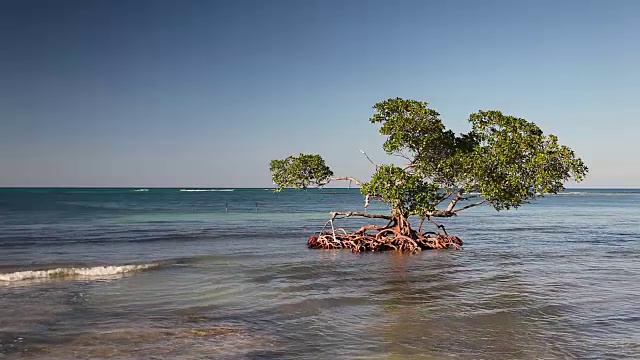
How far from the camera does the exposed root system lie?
96.0ft

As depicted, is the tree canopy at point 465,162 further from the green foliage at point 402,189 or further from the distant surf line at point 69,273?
the distant surf line at point 69,273

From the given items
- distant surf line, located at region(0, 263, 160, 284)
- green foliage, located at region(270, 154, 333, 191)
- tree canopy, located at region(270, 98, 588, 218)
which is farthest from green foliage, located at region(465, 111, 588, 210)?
distant surf line, located at region(0, 263, 160, 284)

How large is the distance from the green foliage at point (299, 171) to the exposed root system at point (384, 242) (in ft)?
11.2

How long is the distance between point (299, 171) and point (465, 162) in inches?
378

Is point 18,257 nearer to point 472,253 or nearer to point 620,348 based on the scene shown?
point 472,253

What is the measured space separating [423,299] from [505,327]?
3638mm

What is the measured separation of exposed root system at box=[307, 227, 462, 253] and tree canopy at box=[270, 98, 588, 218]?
1.50m

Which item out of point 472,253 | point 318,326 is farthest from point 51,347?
point 472,253

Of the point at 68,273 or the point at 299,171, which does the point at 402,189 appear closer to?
the point at 299,171

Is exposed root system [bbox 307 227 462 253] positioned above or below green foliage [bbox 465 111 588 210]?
below

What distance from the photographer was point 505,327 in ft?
43.7

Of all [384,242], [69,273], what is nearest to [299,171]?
[384,242]

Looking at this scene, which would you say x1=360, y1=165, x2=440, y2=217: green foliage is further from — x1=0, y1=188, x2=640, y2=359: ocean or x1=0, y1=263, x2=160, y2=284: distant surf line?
x1=0, y1=263, x2=160, y2=284: distant surf line

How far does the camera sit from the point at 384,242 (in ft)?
96.4
